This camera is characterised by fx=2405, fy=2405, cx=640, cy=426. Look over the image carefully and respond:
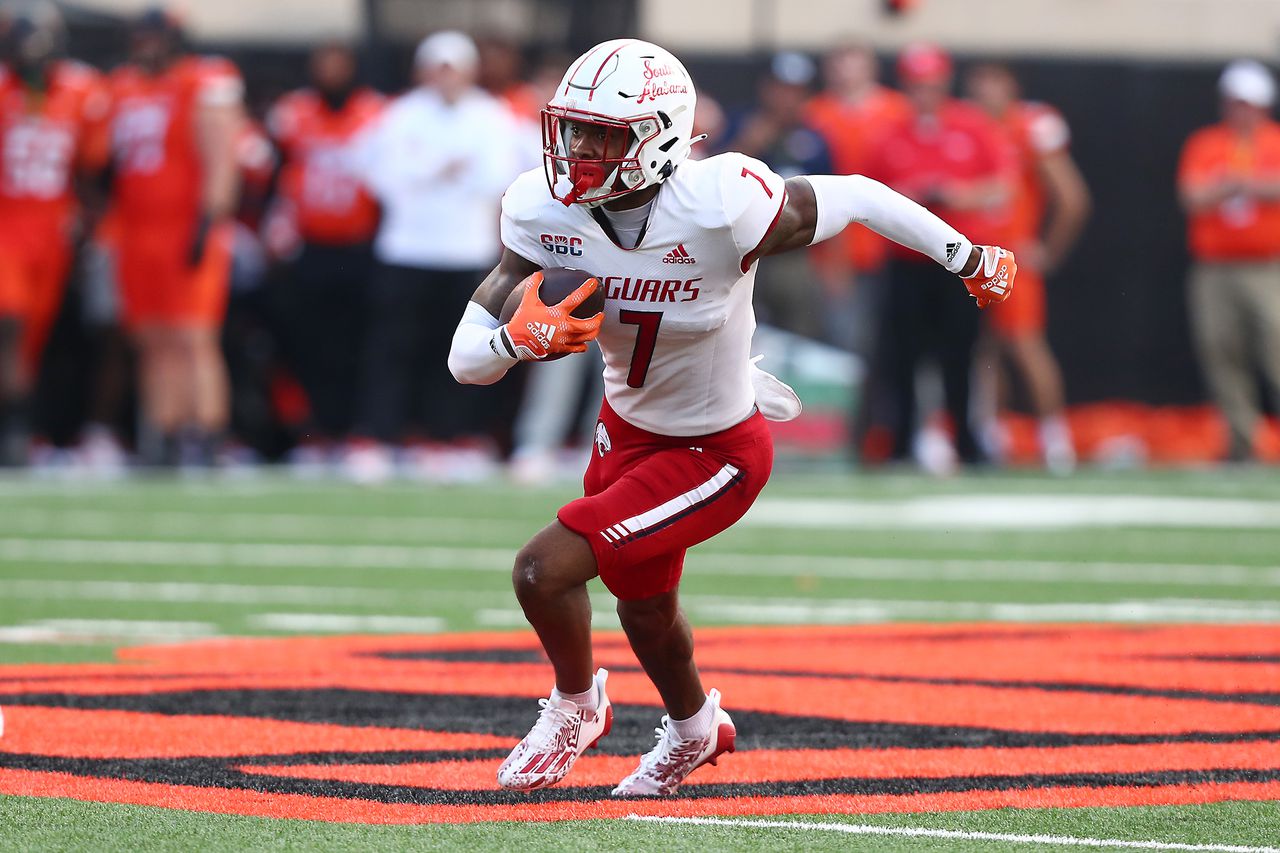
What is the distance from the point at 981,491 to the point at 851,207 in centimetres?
771

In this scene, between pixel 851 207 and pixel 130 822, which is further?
pixel 851 207

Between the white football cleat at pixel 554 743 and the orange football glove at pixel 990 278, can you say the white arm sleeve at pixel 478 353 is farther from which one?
the orange football glove at pixel 990 278

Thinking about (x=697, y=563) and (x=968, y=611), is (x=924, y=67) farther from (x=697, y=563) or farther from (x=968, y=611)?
(x=968, y=611)

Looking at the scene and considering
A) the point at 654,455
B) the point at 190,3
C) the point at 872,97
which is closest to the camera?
the point at 654,455

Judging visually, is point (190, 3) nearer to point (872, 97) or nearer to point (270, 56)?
point (270, 56)

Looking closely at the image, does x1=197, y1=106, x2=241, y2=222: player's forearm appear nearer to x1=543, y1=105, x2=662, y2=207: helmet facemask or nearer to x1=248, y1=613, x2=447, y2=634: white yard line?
x1=248, y1=613, x2=447, y2=634: white yard line

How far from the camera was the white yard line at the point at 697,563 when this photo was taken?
29.2 feet

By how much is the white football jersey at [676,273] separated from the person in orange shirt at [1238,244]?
31.5 ft

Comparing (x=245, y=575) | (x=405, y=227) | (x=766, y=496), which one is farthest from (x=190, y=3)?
(x=245, y=575)

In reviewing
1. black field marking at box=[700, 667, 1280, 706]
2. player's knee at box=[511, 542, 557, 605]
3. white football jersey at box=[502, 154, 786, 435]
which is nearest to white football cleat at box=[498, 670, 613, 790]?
player's knee at box=[511, 542, 557, 605]

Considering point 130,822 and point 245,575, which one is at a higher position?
point 130,822

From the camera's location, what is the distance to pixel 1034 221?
15102mm

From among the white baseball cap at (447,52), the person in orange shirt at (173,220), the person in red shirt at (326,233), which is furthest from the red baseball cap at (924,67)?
the person in orange shirt at (173,220)

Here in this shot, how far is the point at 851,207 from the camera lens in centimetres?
481
